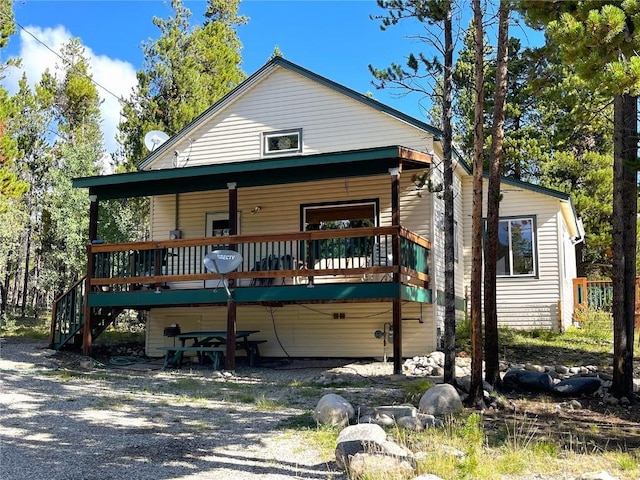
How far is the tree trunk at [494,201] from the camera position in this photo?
8852 mm

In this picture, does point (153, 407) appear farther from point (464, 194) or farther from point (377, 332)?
point (464, 194)

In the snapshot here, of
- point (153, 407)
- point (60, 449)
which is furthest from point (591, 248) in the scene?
point (60, 449)

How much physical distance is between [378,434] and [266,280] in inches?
288

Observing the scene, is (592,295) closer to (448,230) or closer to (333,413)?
(448,230)

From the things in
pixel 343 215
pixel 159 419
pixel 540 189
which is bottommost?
pixel 159 419

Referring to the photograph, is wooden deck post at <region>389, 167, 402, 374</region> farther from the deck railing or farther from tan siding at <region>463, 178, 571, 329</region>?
tan siding at <region>463, 178, 571, 329</region>

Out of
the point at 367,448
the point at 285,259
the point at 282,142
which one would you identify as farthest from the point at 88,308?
the point at 367,448

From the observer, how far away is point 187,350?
12.2 m

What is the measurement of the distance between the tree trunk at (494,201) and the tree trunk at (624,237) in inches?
63.9

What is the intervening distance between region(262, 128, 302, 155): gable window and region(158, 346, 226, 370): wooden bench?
510 centimetres

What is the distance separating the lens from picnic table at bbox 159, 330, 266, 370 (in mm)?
12222

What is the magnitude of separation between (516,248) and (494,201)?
7229 millimetres

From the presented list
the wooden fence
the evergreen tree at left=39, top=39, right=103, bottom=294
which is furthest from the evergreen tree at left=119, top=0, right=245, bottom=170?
the wooden fence

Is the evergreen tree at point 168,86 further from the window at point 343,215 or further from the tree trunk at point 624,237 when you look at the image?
the tree trunk at point 624,237
